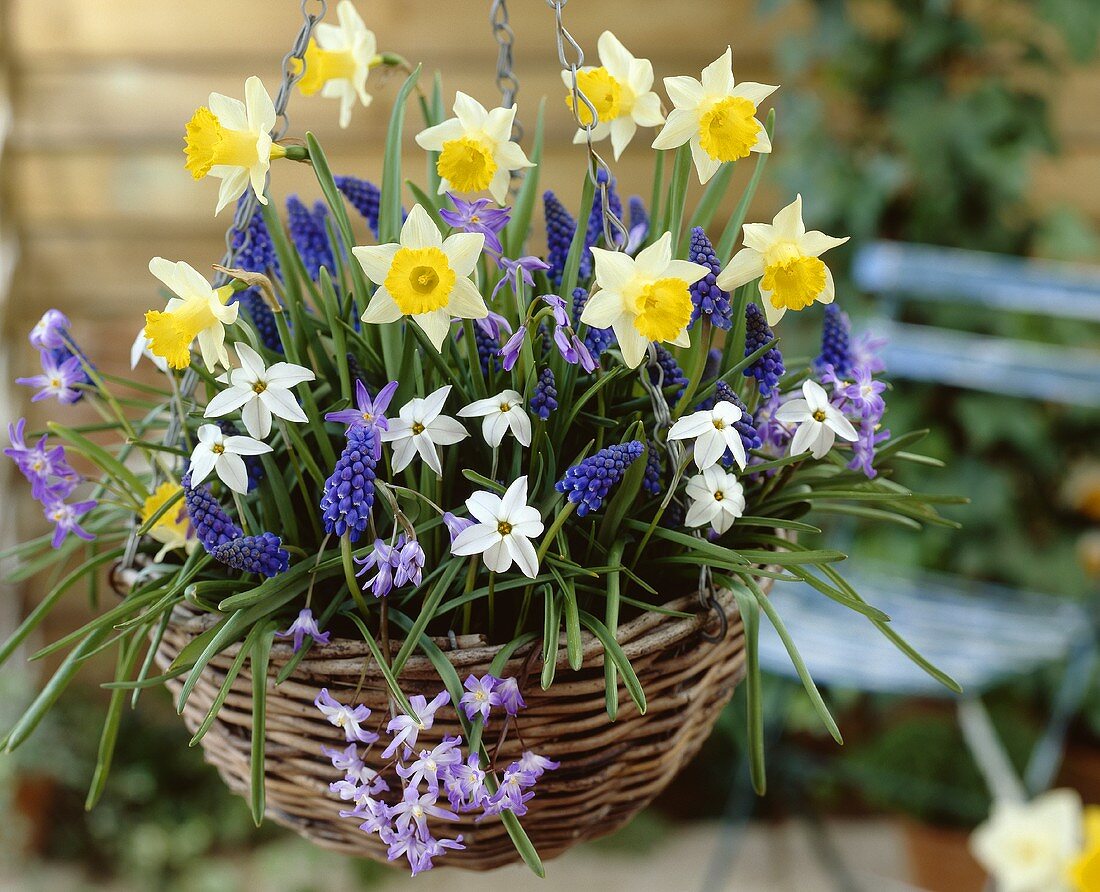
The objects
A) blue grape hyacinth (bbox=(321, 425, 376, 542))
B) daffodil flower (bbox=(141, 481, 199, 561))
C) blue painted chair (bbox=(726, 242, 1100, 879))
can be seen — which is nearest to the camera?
blue grape hyacinth (bbox=(321, 425, 376, 542))

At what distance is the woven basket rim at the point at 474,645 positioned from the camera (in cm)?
60

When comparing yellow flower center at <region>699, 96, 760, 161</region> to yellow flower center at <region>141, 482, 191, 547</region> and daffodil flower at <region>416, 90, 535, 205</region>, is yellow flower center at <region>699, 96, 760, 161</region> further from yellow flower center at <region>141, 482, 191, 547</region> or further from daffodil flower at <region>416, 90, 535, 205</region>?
yellow flower center at <region>141, 482, 191, 547</region>

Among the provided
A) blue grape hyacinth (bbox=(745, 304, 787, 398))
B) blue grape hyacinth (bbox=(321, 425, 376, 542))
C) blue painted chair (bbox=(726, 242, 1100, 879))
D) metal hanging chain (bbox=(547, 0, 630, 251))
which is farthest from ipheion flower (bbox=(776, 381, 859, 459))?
blue painted chair (bbox=(726, 242, 1100, 879))

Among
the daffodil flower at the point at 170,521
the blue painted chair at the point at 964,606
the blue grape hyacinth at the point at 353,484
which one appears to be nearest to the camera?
the blue grape hyacinth at the point at 353,484

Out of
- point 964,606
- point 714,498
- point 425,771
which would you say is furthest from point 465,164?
point 964,606

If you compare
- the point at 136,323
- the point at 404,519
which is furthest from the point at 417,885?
the point at 404,519

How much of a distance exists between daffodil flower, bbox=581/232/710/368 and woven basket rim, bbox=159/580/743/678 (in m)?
A: 0.17

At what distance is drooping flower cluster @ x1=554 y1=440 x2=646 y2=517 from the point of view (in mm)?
594

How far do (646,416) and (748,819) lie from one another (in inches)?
79.8

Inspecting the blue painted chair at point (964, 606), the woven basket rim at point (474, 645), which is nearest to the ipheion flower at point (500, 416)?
the woven basket rim at point (474, 645)

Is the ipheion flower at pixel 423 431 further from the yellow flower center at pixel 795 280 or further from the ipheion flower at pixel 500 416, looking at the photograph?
the yellow flower center at pixel 795 280

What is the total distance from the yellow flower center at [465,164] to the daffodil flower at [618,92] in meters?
0.07

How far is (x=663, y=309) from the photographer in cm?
58

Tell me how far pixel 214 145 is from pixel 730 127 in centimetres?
30
